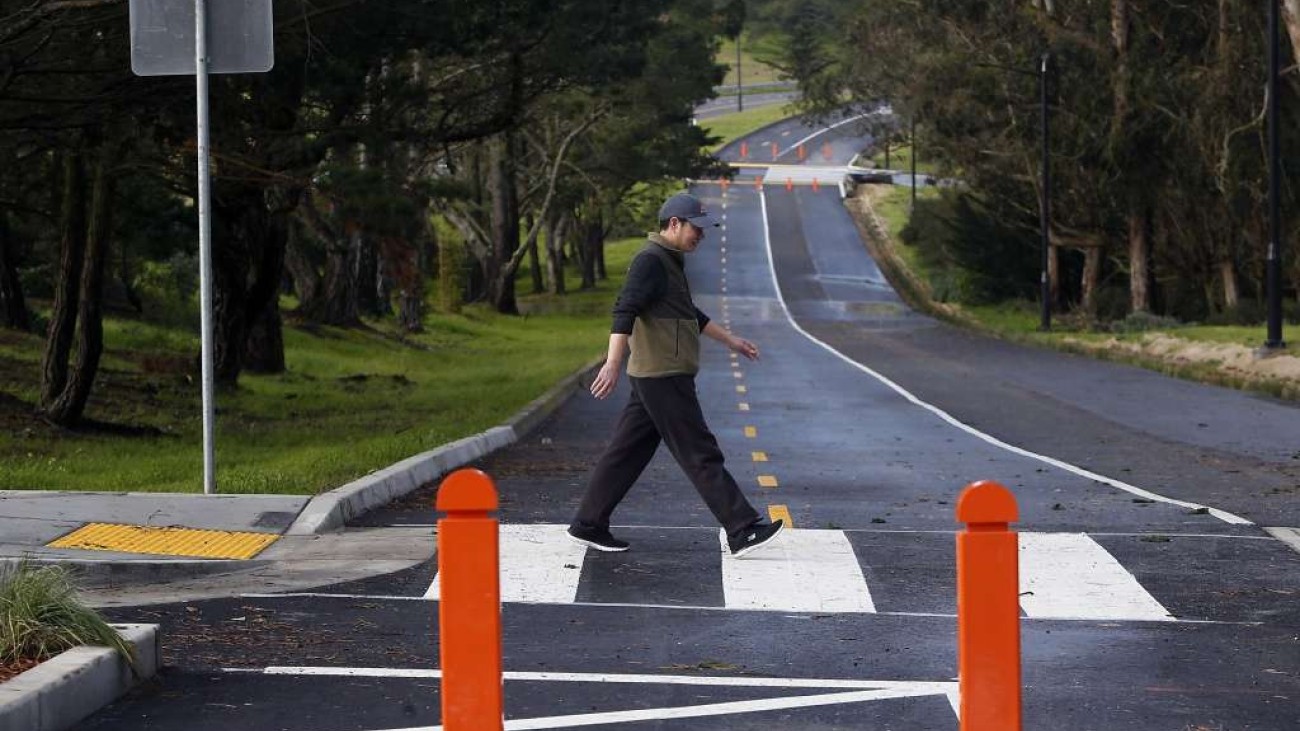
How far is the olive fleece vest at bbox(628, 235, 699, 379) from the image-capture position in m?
10.7

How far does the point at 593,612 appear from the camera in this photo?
29.9 feet

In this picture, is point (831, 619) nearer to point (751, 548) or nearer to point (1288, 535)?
point (751, 548)

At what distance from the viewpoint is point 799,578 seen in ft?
33.0

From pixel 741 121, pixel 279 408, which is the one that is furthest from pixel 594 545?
pixel 741 121

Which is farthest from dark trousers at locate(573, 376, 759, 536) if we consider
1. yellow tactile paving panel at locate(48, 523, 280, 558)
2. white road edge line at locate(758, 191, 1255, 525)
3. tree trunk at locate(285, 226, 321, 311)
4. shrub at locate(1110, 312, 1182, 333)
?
shrub at locate(1110, 312, 1182, 333)

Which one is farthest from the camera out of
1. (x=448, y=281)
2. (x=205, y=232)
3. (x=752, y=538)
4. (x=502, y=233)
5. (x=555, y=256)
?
(x=555, y=256)

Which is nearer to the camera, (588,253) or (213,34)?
(213,34)

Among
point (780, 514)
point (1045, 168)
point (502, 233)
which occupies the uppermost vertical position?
point (1045, 168)

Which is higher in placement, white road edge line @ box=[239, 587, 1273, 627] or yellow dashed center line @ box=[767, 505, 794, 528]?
white road edge line @ box=[239, 587, 1273, 627]

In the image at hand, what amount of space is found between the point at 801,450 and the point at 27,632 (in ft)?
41.9

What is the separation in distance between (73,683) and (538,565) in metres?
3.82

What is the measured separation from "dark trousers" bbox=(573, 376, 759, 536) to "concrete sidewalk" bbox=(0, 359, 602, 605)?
0.98m

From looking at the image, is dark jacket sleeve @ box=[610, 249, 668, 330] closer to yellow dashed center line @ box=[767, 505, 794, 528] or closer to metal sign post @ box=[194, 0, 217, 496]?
yellow dashed center line @ box=[767, 505, 794, 528]

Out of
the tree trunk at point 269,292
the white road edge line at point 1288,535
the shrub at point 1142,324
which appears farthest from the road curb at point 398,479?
the shrub at point 1142,324
